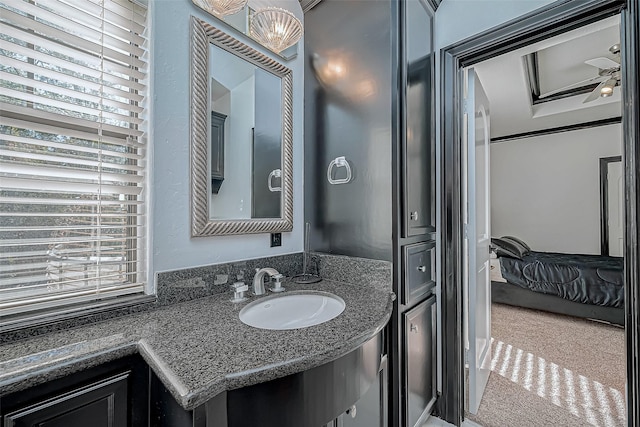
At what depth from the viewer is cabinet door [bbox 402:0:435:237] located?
1412 mm

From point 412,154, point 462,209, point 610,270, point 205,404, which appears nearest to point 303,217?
point 412,154

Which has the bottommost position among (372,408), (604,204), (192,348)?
(372,408)

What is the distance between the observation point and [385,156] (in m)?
1.41

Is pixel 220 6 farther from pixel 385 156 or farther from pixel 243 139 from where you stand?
pixel 385 156

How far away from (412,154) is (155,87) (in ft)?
3.83

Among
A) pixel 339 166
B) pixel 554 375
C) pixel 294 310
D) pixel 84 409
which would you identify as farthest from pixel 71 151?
pixel 554 375

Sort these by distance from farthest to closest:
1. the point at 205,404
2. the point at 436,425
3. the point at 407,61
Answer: the point at 436,425, the point at 407,61, the point at 205,404

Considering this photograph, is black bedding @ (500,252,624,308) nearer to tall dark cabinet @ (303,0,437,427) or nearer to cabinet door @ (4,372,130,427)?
tall dark cabinet @ (303,0,437,427)

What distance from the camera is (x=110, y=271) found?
1.05m

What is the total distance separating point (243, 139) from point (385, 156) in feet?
2.29

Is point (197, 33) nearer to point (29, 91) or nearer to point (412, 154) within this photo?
point (29, 91)

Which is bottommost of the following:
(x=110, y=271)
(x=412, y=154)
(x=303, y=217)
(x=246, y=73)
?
(x=110, y=271)

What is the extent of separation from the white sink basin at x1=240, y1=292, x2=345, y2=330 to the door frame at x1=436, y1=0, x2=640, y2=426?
2.65 feet

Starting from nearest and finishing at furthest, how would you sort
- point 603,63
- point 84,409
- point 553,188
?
point 84,409
point 603,63
point 553,188
